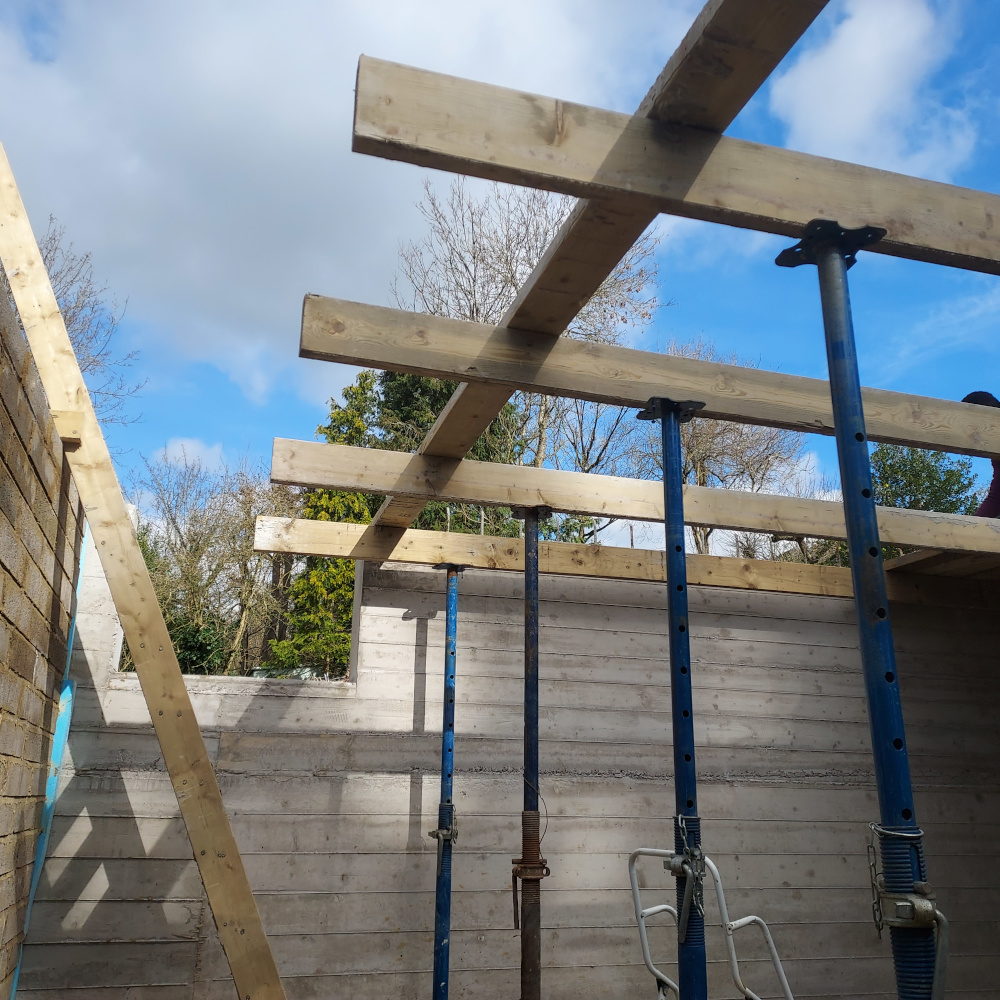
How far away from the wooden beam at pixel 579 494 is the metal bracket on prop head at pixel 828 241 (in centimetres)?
187

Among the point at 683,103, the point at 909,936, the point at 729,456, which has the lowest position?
the point at 909,936

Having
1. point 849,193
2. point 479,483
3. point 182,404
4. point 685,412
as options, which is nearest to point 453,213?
point 182,404

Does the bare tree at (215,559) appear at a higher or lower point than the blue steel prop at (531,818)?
higher

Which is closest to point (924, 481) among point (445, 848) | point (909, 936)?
point (445, 848)

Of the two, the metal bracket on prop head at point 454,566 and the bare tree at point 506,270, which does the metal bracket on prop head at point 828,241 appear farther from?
the bare tree at point 506,270

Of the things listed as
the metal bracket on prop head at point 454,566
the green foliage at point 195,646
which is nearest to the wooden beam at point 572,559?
the metal bracket on prop head at point 454,566

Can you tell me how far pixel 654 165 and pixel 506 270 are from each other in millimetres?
8090

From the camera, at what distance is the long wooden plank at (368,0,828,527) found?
63.2 inches

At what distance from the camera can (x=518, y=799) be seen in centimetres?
480

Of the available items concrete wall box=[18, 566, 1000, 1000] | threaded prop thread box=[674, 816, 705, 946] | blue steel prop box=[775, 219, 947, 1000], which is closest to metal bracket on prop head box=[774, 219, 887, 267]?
blue steel prop box=[775, 219, 947, 1000]

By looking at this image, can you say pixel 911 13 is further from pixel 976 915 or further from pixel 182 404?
pixel 182 404

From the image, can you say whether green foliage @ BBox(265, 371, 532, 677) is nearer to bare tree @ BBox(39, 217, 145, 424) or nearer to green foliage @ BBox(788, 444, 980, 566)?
bare tree @ BBox(39, 217, 145, 424)

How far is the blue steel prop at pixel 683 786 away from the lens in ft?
8.25

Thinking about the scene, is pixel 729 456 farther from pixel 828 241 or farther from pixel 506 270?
pixel 828 241
